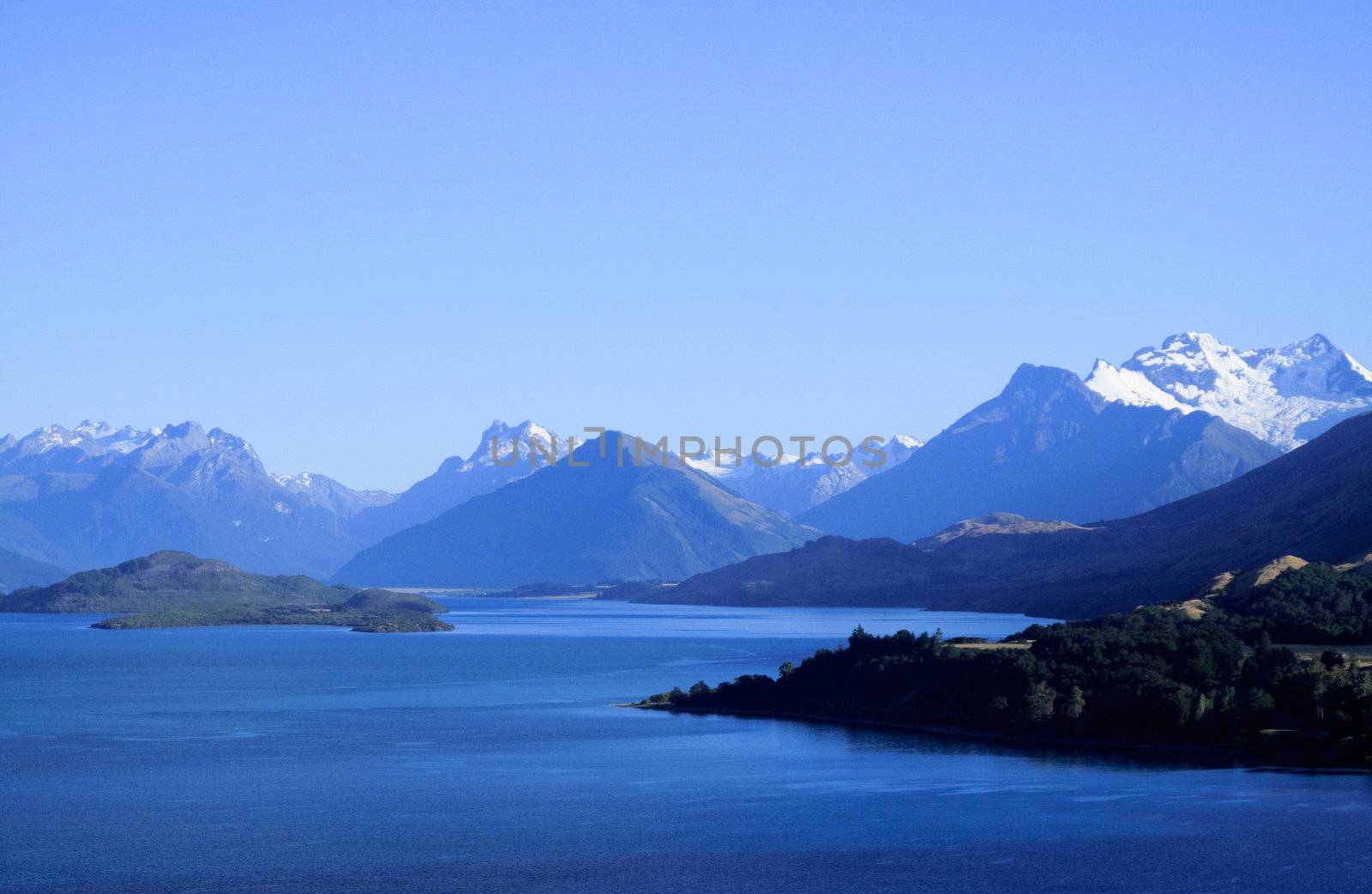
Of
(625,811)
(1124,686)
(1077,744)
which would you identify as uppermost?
(1124,686)

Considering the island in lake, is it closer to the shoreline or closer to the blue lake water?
the shoreline

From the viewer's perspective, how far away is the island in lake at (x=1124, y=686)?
114438 millimetres

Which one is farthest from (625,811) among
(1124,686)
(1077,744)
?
(1124,686)

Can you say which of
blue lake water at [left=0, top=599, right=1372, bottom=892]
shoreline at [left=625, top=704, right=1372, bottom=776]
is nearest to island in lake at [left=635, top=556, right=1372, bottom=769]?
shoreline at [left=625, top=704, right=1372, bottom=776]

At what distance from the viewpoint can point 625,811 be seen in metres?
94.6

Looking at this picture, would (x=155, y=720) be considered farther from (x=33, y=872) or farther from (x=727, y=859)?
(x=727, y=859)

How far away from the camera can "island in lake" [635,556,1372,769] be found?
114438 millimetres

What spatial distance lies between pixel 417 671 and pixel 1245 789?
116407 millimetres

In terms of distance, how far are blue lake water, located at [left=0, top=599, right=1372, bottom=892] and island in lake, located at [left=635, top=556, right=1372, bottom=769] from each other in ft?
16.7

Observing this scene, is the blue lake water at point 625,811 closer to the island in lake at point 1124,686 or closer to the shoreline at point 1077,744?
the shoreline at point 1077,744

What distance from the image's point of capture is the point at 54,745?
124 meters

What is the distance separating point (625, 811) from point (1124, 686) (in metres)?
42.7

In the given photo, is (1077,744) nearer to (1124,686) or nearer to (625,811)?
(1124,686)

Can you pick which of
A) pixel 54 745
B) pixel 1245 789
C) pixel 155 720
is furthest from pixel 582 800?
pixel 155 720
